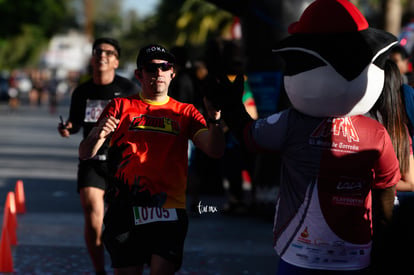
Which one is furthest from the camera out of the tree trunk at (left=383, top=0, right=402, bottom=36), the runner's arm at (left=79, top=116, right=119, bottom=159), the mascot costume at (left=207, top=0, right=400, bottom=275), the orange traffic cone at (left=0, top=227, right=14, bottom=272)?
the tree trunk at (left=383, top=0, right=402, bottom=36)

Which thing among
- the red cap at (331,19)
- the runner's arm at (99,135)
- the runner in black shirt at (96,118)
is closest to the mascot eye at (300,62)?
the red cap at (331,19)

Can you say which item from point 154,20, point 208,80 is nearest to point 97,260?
point 208,80

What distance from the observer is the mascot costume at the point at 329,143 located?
3.77 m

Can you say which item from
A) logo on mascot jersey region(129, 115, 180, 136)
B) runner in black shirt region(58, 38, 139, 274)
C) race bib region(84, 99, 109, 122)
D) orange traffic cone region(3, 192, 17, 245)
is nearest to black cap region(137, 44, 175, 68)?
logo on mascot jersey region(129, 115, 180, 136)

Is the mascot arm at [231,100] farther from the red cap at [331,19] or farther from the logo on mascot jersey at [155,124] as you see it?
the logo on mascot jersey at [155,124]

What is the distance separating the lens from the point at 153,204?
4.62m

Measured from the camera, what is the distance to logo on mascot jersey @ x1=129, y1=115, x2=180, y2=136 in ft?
15.1

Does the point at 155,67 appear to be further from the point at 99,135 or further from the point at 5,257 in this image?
the point at 5,257

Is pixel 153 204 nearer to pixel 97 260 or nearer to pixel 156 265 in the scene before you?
pixel 156 265

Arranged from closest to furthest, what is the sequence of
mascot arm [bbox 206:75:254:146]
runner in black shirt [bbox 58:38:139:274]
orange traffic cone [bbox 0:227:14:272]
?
mascot arm [bbox 206:75:254:146] < runner in black shirt [bbox 58:38:139:274] < orange traffic cone [bbox 0:227:14:272]

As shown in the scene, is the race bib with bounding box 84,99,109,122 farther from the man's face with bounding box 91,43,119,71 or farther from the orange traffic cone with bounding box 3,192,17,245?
the orange traffic cone with bounding box 3,192,17,245

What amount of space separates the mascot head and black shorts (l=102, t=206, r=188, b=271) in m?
1.20

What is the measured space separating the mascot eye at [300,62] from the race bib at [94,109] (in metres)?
2.90

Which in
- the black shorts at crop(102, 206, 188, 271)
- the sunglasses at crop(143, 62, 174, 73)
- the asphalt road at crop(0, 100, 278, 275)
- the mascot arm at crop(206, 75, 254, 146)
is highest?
the sunglasses at crop(143, 62, 174, 73)
